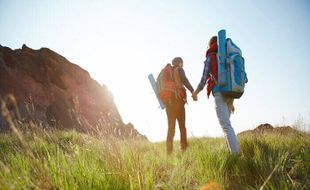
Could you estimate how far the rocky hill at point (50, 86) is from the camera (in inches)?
912

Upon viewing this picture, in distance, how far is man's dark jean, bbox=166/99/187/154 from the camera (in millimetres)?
4973

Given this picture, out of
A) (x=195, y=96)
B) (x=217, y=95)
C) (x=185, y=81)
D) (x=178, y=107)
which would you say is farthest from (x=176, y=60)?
(x=217, y=95)

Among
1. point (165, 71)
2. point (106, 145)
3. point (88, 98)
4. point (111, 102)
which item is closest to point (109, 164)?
point (106, 145)

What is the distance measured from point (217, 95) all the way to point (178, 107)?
1578 millimetres

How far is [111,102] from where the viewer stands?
1609 inches

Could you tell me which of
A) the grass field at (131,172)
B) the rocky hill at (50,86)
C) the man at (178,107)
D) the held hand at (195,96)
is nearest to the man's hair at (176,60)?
the man at (178,107)

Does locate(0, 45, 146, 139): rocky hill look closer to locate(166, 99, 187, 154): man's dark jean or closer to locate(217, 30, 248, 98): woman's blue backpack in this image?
locate(166, 99, 187, 154): man's dark jean

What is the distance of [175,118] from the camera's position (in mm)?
5074

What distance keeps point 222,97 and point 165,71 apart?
1851 millimetres

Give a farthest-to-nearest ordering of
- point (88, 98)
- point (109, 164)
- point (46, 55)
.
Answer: point (88, 98) < point (46, 55) < point (109, 164)

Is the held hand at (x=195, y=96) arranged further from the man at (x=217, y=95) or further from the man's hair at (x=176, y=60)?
the man's hair at (x=176, y=60)

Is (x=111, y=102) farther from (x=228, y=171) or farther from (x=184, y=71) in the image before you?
(x=228, y=171)

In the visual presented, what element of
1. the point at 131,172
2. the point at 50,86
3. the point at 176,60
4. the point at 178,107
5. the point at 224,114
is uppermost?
the point at 50,86

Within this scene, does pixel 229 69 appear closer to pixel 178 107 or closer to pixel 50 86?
pixel 178 107
